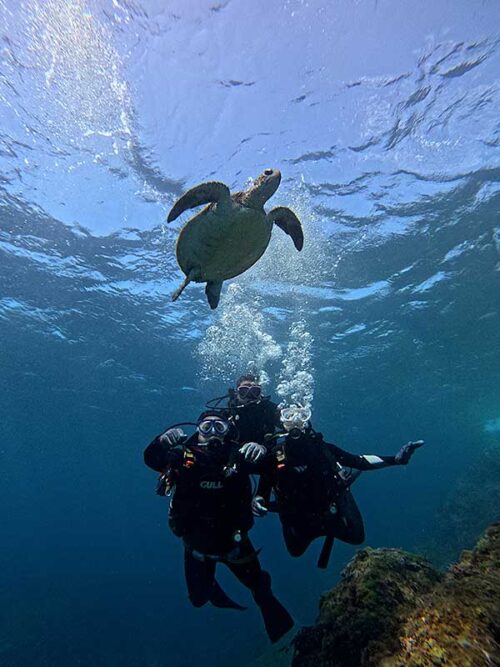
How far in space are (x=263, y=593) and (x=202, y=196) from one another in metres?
5.71

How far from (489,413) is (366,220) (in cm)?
4090

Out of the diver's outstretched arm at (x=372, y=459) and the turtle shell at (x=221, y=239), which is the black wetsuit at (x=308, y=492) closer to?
the diver's outstretched arm at (x=372, y=459)

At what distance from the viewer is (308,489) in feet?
17.1

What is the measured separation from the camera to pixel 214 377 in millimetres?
28109

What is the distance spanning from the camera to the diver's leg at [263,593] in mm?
5152

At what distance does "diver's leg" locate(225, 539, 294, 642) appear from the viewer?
203 inches

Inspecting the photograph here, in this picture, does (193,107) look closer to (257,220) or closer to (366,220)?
(257,220)

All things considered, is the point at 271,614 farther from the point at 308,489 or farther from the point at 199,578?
the point at 308,489

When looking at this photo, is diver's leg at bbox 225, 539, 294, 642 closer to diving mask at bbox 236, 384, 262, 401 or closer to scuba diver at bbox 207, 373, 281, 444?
scuba diver at bbox 207, 373, 281, 444

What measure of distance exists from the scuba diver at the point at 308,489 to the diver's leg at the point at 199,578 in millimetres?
1219

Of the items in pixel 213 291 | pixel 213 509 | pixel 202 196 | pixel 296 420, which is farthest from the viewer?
pixel 213 291

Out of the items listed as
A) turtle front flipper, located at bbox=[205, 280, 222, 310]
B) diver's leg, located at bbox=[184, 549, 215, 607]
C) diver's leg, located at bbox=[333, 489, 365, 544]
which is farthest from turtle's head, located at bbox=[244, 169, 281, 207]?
diver's leg, located at bbox=[184, 549, 215, 607]

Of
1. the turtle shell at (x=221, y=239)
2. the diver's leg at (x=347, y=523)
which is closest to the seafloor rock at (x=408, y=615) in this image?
the diver's leg at (x=347, y=523)

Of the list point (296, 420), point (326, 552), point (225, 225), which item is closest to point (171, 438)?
point (296, 420)
